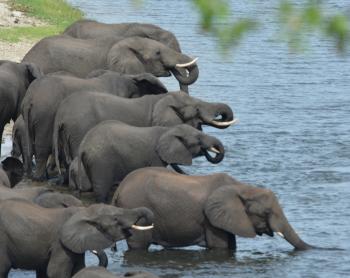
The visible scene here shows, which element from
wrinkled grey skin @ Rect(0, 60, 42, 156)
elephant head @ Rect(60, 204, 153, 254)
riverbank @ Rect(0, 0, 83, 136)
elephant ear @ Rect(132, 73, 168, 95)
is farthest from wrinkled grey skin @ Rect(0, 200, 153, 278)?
riverbank @ Rect(0, 0, 83, 136)

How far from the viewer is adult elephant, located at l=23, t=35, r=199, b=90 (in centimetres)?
1650

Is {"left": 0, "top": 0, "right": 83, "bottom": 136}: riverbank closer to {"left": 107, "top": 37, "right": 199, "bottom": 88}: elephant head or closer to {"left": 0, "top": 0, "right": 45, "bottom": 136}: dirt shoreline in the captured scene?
{"left": 0, "top": 0, "right": 45, "bottom": 136}: dirt shoreline

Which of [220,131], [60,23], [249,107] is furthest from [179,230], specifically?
[60,23]

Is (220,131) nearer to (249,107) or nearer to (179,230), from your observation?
(249,107)

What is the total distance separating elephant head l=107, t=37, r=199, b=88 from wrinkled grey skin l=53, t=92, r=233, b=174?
3.15m

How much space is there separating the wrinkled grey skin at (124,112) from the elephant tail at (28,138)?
2.07 feet

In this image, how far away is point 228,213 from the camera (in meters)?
10.3

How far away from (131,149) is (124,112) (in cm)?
131

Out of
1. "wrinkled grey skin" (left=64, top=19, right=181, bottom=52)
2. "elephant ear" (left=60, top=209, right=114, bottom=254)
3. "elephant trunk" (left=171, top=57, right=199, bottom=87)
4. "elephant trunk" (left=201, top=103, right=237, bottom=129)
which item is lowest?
"wrinkled grey skin" (left=64, top=19, right=181, bottom=52)

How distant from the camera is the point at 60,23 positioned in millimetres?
27922

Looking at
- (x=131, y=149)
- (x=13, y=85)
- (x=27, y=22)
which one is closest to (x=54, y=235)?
(x=131, y=149)

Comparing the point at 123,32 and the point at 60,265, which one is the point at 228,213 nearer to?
the point at 60,265

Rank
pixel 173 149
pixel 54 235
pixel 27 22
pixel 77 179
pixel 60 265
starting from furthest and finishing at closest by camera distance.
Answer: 1. pixel 27 22
2. pixel 77 179
3. pixel 173 149
4. pixel 54 235
5. pixel 60 265

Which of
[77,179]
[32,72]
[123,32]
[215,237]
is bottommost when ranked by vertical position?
[123,32]
